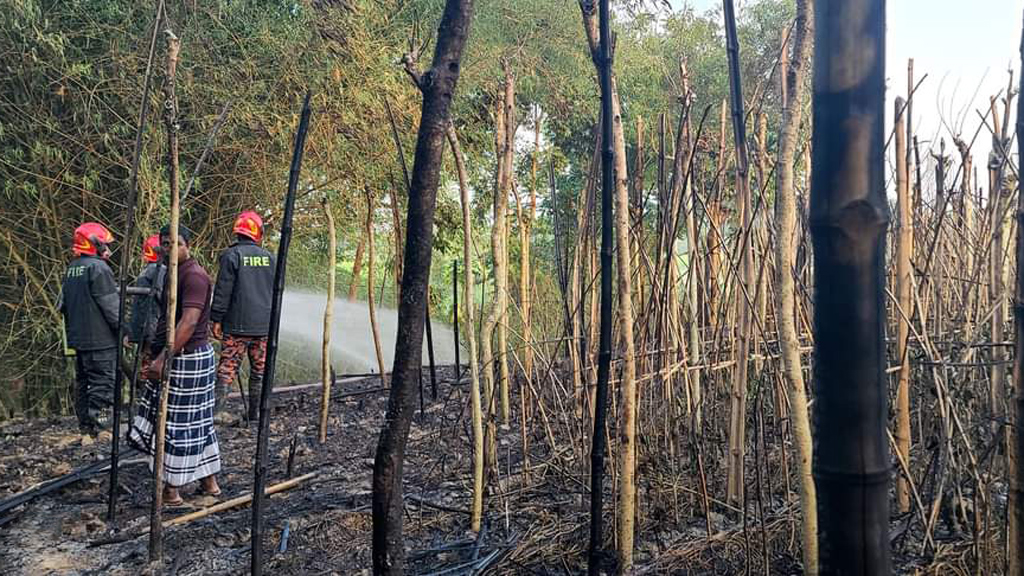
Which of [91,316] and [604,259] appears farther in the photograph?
[91,316]

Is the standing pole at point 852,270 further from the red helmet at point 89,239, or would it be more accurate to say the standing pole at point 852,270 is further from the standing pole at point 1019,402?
the red helmet at point 89,239

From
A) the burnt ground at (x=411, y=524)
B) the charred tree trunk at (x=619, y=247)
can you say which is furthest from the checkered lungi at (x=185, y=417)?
the charred tree trunk at (x=619, y=247)

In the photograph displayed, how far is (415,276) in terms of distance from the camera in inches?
41.0

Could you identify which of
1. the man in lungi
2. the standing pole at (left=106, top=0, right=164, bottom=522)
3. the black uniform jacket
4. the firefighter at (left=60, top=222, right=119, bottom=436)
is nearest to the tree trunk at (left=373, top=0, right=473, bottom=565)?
the standing pole at (left=106, top=0, right=164, bottom=522)

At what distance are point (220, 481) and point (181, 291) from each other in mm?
945

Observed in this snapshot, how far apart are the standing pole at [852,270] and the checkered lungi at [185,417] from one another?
242cm

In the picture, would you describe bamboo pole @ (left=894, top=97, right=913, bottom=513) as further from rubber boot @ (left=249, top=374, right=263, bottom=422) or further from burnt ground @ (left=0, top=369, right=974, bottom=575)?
rubber boot @ (left=249, top=374, right=263, bottom=422)

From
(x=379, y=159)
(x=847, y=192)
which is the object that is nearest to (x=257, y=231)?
→ (x=379, y=159)

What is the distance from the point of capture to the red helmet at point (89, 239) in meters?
3.71

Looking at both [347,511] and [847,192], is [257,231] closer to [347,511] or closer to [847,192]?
[347,511]

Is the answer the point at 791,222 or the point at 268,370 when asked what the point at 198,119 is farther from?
the point at 791,222

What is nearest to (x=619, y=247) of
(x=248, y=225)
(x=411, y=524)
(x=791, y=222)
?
(x=791, y=222)

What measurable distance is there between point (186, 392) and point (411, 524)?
3.18ft

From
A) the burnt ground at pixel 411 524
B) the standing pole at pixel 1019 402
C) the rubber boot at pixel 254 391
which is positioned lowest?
the burnt ground at pixel 411 524
